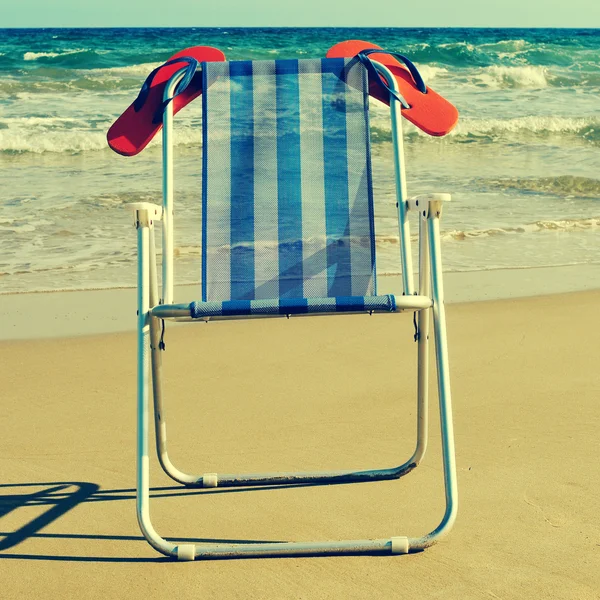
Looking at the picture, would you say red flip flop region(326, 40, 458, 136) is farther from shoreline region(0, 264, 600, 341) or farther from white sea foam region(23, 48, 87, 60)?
white sea foam region(23, 48, 87, 60)

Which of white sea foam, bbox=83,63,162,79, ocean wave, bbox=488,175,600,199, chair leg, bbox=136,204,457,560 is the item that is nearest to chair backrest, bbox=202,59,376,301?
chair leg, bbox=136,204,457,560

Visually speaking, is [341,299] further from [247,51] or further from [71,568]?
[247,51]

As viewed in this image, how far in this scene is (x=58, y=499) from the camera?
279cm

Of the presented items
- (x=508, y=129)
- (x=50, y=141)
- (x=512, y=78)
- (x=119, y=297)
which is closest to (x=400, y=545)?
(x=119, y=297)

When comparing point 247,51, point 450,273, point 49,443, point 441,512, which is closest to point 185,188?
point 450,273

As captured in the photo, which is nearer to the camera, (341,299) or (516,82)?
(341,299)

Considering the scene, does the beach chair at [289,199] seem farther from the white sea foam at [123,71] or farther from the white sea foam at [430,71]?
the white sea foam at [430,71]

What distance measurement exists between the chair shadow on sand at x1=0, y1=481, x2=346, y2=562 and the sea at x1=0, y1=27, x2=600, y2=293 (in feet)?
6.36

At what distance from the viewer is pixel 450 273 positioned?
587cm

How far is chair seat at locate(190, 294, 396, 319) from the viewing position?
2312 mm

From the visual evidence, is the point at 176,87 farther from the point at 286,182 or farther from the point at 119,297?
the point at 119,297

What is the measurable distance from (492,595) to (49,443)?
169 centimetres

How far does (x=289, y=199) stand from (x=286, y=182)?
0.07 meters

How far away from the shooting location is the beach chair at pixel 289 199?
275cm
